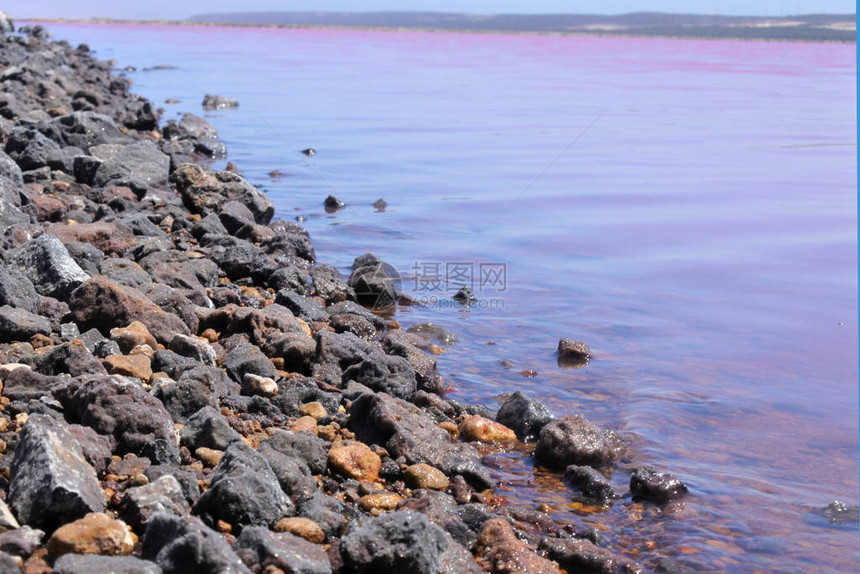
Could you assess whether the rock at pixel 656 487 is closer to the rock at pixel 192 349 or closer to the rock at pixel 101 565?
the rock at pixel 192 349

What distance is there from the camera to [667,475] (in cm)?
540

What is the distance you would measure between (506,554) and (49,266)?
3.89m

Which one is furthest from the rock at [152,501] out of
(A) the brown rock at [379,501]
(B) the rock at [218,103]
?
(B) the rock at [218,103]

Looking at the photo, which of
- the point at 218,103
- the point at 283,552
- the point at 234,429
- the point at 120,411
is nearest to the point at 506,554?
the point at 283,552

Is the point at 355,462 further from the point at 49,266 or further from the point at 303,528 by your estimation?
the point at 49,266

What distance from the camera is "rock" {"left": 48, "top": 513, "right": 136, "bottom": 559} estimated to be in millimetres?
3525

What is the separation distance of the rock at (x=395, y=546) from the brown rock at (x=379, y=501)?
654 mm

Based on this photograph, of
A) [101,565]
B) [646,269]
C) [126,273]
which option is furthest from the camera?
[646,269]

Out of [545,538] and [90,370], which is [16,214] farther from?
[545,538]

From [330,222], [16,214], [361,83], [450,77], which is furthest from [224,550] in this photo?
[450,77]

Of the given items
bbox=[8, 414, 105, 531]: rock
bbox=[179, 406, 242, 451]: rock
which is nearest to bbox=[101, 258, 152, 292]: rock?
bbox=[179, 406, 242, 451]: rock

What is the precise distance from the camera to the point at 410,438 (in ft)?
17.0

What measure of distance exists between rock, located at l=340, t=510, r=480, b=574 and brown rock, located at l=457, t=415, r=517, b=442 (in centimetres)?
197

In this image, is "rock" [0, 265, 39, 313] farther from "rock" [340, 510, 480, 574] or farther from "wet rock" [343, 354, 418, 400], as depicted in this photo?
"rock" [340, 510, 480, 574]
